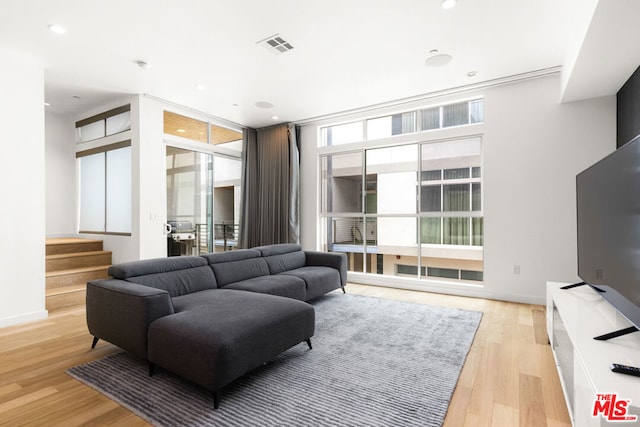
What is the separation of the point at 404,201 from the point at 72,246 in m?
4.89

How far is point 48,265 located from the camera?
13.6 feet

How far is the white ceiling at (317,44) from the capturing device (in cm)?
251

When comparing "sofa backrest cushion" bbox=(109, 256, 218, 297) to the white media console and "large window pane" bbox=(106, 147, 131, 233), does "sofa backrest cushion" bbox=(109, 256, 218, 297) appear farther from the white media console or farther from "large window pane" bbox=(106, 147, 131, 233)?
the white media console

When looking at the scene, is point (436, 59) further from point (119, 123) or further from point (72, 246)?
point (72, 246)

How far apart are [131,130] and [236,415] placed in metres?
4.07

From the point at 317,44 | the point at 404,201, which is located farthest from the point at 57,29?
the point at 404,201

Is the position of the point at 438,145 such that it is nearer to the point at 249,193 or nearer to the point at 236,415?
the point at 249,193

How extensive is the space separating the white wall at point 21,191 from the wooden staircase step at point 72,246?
3.91ft

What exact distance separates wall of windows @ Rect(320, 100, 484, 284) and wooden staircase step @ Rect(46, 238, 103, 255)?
11.5 ft

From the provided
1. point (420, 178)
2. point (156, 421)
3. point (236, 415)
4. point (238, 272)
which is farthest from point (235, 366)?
point (420, 178)

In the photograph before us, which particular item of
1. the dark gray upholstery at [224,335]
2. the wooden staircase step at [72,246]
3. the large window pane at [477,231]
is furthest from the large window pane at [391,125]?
the wooden staircase step at [72,246]

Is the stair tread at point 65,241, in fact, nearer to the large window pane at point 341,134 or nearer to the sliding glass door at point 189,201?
the sliding glass door at point 189,201

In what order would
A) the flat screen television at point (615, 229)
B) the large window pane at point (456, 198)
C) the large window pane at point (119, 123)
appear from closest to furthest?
the flat screen television at point (615, 229) < the large window pane at point (456, 198) < the large window pane at point (119, 123)

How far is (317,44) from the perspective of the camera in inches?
122
